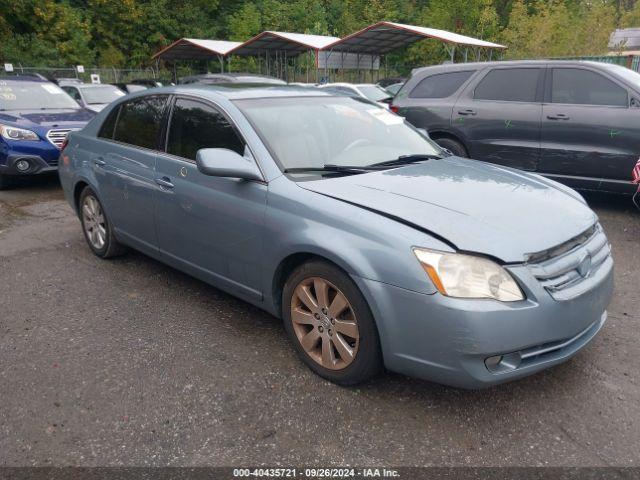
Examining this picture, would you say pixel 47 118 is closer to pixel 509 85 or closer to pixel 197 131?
pixel 197 131

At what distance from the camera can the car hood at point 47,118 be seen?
793 centimetres

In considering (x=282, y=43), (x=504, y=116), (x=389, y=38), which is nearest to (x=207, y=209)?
(x=504, y=116)

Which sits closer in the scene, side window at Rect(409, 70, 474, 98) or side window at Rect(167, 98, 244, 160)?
side window at Rect(167, 98, 244, 160)

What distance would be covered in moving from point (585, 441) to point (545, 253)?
88cm

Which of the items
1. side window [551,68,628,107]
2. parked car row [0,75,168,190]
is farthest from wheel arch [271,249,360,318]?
parked car row [0,75,168,190]

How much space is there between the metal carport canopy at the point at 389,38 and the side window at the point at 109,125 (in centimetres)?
1883

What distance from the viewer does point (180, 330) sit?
366 cm

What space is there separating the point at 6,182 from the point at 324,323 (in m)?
7.26

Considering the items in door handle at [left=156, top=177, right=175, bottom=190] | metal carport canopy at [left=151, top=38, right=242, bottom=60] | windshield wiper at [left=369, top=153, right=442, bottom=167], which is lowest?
door handle at [left=156, top=177, right=175, bottom=190]

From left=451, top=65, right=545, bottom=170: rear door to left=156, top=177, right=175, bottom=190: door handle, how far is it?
448 cm

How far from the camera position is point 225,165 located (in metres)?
3.17

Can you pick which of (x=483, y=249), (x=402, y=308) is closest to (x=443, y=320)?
(x=402, y=308)

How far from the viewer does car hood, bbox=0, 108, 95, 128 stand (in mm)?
7925

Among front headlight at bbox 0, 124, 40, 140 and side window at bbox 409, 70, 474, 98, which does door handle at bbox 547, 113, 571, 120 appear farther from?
front headlight at bbox 0, 124, 40, 140
